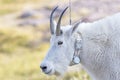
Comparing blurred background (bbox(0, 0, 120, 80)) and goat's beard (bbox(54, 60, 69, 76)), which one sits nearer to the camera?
goat's beard (bbox(54, 60, 69, 76))

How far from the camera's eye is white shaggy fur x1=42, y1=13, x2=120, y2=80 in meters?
10.8

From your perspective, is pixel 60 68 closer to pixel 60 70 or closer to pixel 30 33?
pixel 60 70

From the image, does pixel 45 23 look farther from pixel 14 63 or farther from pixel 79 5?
pixel 14 63

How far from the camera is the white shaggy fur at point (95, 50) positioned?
10.8 m

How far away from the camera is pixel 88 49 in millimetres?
10898

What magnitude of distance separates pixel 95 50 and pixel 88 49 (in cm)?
13

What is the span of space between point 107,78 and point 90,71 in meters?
0.36

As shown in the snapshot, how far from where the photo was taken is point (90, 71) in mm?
10992

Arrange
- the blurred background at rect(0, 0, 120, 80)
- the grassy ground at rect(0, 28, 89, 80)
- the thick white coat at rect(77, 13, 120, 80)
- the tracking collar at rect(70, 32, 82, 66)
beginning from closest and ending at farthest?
the thick white coat at rect(77, 13, 120, 80) < the tracking collar at rect(70, 32, 82, 66) < the grassy ground at rect(0, 28, 89, 80) < the blurred background at rect(0, 0, 120, 80)

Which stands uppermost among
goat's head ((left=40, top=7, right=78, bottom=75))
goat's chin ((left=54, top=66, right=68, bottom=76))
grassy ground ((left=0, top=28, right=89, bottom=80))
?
goat's head ((left=40, top=7, right=78, bottom=75))

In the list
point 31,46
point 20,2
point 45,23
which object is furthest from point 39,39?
point 20,2

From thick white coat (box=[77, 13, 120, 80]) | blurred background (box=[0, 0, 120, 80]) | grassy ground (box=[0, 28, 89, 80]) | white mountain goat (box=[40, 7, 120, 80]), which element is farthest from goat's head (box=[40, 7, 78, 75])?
blurred background (box=[0, 0, 120, 80])

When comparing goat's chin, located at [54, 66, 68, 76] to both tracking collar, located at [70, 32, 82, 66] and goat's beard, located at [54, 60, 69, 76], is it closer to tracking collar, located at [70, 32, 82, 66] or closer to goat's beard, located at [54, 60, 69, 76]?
goat's beard, located at [54, 60, 69, 76]

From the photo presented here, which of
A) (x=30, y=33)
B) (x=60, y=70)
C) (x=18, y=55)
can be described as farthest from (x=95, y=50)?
(x=30, y=33)
